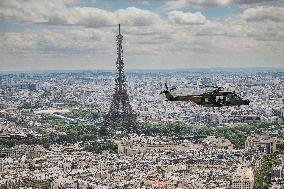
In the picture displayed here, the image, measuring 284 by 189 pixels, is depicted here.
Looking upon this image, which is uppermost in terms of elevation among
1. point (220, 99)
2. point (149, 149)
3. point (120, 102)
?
point (220, 99)

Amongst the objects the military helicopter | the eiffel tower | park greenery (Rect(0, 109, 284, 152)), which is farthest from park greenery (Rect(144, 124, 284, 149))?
the military helicopter

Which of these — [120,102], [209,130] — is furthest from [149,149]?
[209,130]

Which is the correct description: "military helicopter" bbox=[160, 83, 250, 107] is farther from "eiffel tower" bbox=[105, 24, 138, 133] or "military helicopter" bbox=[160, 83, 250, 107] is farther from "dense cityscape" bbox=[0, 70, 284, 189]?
"eiffel tower" bbox=[105, 24, 138, 133]

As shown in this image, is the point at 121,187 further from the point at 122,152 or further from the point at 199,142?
the point at 199,142

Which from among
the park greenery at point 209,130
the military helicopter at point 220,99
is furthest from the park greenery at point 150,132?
the military helicopter at point 220,99

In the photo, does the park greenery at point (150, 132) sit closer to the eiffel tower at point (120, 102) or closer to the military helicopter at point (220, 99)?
the eiffel tower at point (120, 102)

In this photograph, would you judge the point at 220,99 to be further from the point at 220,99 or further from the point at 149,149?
the point at 149,149

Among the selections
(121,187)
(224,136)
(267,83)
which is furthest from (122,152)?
(267,83)

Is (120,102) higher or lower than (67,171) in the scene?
higher
